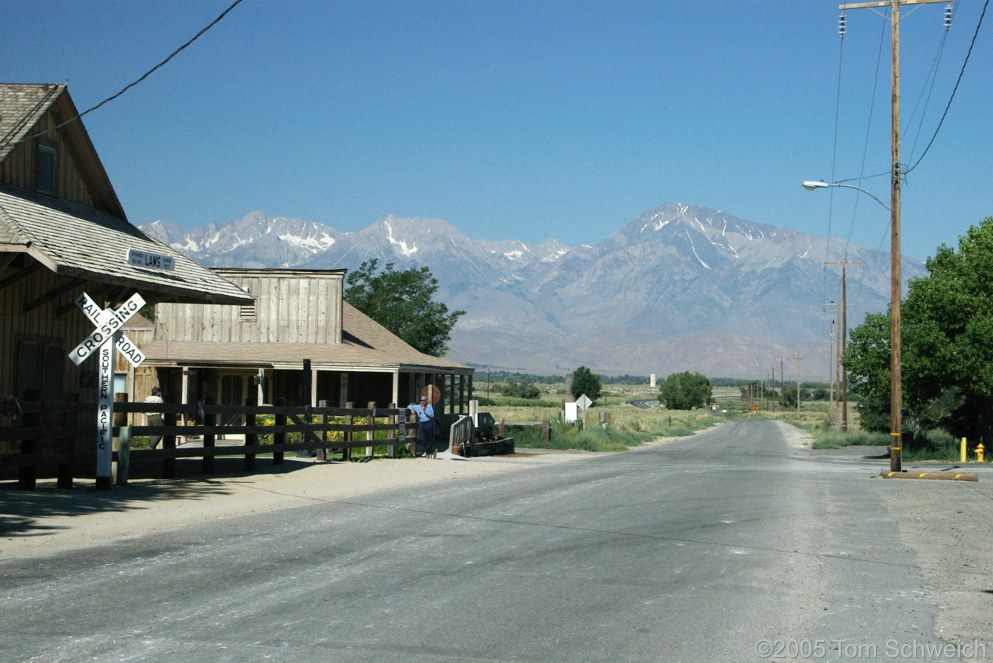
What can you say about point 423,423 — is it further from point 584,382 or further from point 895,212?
point 584,382

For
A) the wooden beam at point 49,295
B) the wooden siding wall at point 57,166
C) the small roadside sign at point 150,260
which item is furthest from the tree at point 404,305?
the wooden beam at point 49,295

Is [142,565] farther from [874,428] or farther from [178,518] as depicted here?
[874,428]

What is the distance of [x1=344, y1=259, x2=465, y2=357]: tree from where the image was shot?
243 ft

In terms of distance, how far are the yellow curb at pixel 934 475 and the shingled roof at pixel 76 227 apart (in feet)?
50.3

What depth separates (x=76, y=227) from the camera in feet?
63.7

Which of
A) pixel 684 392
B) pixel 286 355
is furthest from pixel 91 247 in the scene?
pixel 684 392

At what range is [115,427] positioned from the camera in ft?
54.0

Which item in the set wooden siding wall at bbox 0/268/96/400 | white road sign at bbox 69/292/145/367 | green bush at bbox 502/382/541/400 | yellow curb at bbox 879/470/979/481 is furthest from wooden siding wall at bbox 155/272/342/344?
green bush at bbox 502/382/541/400

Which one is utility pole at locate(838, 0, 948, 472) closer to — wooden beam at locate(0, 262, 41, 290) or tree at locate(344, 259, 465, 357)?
wooden beam at locate(0, 262, 41, 290)

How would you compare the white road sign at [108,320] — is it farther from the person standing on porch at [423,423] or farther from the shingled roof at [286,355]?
the shingled roof at [286,355]

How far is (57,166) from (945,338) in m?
31.0

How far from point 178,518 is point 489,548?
4.49 meters

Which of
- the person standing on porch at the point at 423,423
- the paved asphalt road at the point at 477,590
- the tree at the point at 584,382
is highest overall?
the tree at the point at 584,382

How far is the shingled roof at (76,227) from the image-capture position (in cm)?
1672
